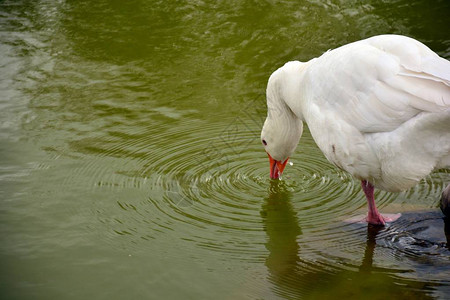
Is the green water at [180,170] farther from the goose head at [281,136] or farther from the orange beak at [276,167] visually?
the goose head at [281,136]

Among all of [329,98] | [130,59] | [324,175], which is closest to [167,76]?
[130,59]

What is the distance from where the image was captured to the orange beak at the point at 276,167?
6.89 meters

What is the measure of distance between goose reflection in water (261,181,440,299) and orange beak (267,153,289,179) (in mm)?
975

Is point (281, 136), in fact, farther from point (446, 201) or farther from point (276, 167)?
point (446, 201)

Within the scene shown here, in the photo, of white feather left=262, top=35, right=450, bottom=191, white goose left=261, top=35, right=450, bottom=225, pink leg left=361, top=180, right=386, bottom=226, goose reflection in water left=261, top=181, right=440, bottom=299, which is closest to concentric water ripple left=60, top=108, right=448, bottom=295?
goose reflection in water left=261, top=181, right=440, bottom=299

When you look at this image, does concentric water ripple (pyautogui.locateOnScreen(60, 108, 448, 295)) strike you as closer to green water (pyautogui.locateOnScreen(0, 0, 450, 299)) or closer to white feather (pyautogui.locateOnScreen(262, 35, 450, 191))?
→ green water (pyautogui.locateOnScreen(0, 0, 450, 299))

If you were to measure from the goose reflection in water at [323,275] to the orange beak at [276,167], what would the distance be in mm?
975

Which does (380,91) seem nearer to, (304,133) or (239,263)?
(239,263)

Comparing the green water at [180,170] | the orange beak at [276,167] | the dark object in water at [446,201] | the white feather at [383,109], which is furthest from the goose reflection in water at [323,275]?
the orange beak at [276,167]

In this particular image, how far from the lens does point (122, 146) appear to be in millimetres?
7477

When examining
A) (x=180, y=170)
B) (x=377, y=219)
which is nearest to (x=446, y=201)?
(x=377, y=219)

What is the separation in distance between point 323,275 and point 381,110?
1.39m

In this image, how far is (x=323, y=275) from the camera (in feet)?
17.2

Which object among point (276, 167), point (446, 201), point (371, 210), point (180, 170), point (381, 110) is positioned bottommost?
point (180, 170)
